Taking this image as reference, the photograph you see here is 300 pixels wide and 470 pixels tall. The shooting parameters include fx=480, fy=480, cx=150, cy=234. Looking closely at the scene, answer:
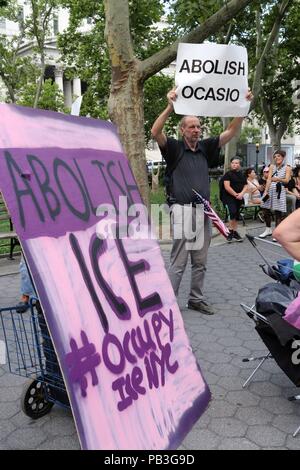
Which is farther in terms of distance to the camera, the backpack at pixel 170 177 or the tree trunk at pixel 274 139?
the tree trunk at pixel 274 139

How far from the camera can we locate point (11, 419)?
3070 mm

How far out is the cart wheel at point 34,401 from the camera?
296cm

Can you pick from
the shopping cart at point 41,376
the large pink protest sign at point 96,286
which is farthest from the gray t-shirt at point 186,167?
the shopping cart at point 41,376

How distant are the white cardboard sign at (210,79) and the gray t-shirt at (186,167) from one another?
644mm

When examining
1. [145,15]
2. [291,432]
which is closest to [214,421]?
[291,432]

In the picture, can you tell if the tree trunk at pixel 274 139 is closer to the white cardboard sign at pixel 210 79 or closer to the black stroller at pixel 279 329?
the white cardboard sign at pixel 210 79

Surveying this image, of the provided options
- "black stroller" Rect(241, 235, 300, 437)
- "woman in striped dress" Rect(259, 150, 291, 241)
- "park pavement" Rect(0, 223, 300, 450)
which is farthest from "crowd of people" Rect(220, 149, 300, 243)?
"black stroller" Rect(241, 235, 300, 437)

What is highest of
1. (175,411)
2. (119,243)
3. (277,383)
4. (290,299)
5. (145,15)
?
(145,15)

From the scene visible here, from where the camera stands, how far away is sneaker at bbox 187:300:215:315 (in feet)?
16.8

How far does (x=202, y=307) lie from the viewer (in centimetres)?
516

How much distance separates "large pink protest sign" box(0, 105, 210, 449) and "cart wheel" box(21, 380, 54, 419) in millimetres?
887

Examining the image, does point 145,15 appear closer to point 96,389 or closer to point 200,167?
point 200,167

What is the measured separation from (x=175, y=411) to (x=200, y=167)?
2784mm
